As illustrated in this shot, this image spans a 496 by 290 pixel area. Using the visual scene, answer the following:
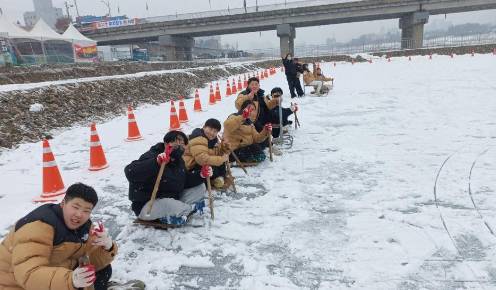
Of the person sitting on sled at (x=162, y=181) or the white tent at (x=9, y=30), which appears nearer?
the person sitting on sled at (x=162, y=181)

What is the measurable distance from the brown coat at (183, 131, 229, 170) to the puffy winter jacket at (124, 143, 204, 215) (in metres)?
0.38

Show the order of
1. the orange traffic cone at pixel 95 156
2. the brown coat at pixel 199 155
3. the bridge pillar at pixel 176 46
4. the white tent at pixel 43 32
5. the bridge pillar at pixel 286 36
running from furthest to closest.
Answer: the bridge pillar at pixel 176 46
the bridge pillar at pixel 286 36
the white tent at pixel 43 32
the orange traffic cone at pixel 95 156
the brown coat at pixel 199 155

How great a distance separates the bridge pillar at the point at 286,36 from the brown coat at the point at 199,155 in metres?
49.9

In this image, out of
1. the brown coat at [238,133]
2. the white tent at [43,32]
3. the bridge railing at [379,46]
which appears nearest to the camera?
the brown coat at [238,133]

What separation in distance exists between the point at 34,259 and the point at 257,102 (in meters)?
5.50

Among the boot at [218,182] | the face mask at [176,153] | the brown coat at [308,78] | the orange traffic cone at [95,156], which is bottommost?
the boot at [218,182]

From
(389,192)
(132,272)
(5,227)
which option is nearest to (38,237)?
(132,272)

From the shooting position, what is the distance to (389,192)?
4.91m

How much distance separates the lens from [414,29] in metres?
51.2

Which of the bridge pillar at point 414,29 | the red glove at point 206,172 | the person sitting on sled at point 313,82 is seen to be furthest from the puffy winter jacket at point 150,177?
the bridge pillar at point 414,29

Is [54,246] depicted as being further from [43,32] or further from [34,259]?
[43,32]

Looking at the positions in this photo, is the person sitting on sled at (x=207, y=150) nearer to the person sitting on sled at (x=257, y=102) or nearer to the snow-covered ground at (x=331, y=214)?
the snow-covered ground at (x=331, y=214)

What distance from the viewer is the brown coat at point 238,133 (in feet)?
19.4

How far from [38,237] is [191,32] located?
Answer: 183 ft
